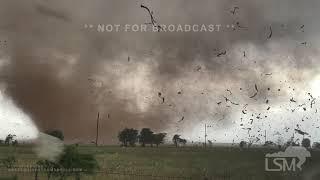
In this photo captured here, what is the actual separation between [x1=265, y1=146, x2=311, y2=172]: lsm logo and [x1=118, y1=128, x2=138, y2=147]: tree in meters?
8.51

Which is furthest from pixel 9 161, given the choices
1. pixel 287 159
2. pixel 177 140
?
pixel 287 159

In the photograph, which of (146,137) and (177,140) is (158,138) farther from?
(177,140)

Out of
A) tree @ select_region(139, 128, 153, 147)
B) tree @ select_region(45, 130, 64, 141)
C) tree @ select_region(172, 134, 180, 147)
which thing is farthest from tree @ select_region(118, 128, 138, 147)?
tree @ select_region(45, 130, 64, 141)

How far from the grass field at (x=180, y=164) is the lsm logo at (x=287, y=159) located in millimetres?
275

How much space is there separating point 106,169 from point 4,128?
272 inches

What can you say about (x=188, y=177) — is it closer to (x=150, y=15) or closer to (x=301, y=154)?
(x=301, y=154)

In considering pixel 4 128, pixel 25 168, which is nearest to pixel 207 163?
pixel 25 168

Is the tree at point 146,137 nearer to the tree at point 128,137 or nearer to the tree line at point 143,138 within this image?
the tree line at point 143,138

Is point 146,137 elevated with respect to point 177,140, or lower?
elevated

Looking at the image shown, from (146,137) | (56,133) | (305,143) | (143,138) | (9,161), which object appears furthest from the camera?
(146,137)

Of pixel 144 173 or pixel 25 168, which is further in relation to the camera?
pixel 144 173

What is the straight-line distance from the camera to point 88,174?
24203 millimetres

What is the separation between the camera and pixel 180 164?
93.3 feet

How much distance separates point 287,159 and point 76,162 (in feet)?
36.3
